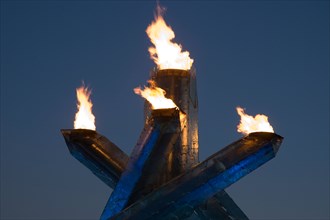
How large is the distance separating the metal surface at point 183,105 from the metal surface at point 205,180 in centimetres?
104

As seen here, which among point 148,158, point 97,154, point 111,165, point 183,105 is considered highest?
point 183,105

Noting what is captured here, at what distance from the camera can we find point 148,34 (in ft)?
43.3

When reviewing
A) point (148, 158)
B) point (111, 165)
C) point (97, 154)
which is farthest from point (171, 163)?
point (97, 154)

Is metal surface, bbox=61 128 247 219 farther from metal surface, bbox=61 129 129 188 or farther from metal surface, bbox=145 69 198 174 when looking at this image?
metal surface, bbox=145 69 198 174

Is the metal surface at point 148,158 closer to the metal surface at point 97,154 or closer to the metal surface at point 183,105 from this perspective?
the metal surface at point 183,105

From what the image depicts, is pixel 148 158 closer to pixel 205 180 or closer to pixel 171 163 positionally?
pixel 171 163

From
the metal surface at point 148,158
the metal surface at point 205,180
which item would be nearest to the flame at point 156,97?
the metal surface at point 148,158

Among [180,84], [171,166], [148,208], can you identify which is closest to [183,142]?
[171,166]

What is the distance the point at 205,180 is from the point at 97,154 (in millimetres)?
3121

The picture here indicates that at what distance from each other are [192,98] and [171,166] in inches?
75.5

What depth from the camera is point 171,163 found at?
12031mm

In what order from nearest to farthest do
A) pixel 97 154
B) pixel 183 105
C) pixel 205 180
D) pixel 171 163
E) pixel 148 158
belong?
pixel 205 180 → pixel 148 158 → pixel 171 163 → pixel 183 105 → pixel 97 154

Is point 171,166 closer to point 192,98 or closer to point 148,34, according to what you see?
point 192,98

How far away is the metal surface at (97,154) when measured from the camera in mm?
12555
